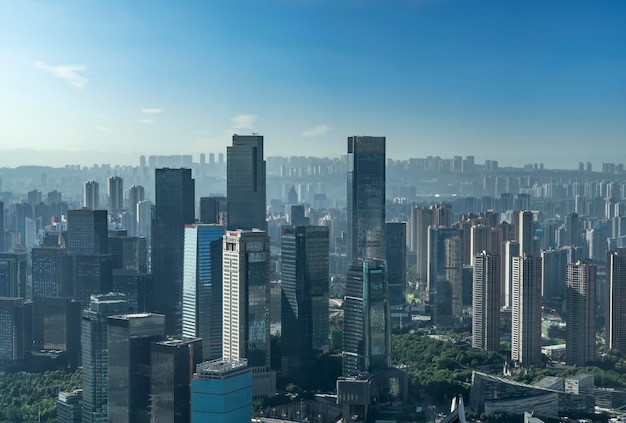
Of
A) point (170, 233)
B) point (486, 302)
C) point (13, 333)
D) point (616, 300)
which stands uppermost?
point (170, 233)

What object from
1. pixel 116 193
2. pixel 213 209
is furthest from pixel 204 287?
pixel 116 193

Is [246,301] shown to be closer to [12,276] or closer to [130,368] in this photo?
[130,368]

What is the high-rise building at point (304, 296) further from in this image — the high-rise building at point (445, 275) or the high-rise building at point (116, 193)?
the high-rise building at point (116, 193)

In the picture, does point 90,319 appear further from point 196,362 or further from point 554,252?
point 554,252

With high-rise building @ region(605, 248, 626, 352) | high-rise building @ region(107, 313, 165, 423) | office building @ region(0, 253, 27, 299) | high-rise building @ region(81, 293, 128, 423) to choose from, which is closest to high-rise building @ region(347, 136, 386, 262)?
high-rise building @ region(605, 248, 626, 352)

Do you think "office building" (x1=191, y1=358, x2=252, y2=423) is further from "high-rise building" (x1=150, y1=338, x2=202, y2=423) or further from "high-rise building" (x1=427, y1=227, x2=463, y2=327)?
"high-rise building" (x1=427, y1=227, x2=463, y2=327)

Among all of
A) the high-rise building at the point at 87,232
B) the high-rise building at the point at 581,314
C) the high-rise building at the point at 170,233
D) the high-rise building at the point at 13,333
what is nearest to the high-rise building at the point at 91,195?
the high-rise building at the point at 170,233
